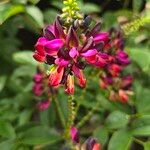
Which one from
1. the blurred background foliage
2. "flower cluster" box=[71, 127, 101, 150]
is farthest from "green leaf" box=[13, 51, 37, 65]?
"flower cluster" box=[71, 127, 101, 150]

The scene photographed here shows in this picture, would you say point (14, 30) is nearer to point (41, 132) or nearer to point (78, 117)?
point (78, 117)

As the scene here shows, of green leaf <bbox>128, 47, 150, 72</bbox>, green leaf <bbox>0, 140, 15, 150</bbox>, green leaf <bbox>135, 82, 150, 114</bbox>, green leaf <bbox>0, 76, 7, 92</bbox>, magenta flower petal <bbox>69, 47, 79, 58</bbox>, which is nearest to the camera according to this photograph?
magenta flower petal <bbox>69, 47, 79, 58</bbox>

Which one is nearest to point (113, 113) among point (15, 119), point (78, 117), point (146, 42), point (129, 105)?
point (129, 105)

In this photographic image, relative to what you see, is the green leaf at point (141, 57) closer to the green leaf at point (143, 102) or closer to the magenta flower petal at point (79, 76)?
the green leaf at point (143, 102)

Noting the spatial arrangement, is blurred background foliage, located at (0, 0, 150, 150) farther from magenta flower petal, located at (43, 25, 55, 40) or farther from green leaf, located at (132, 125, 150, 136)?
magenta flower petal, located at (43, 25, 55, 40)

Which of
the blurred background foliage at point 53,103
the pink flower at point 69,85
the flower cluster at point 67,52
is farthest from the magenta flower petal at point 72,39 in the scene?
the blurred background foliage at point 53,103

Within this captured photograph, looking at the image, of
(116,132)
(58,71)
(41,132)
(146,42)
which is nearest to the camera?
(58,71)
